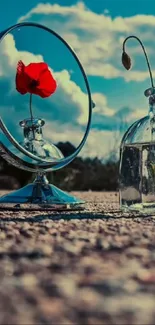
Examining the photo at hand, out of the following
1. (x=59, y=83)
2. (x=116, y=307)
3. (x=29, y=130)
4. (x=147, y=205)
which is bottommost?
(x=116, y=307)

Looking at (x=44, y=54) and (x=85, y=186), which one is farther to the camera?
(x=85, y=186)

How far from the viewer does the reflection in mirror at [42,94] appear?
2637 mm

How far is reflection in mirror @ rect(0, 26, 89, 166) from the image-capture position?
8.65 ft

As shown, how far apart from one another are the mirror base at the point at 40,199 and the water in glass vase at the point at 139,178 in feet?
1.12

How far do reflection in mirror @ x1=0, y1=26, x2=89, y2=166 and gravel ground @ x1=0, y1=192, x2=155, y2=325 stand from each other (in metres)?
1.12

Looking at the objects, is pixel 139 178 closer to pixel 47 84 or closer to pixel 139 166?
pixel 139 166

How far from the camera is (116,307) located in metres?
0.80

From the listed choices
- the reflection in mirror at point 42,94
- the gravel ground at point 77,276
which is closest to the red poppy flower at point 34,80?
the reflection in mirror at point 42,94

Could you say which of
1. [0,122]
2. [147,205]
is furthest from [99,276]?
[0,122]

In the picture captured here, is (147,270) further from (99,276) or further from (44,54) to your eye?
(44,54)

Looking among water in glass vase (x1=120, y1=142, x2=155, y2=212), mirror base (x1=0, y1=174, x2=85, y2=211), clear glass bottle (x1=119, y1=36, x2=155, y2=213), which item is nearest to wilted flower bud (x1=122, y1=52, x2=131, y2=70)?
clear glass bottle (x1=119, y1=36, x2=155, y2=213)

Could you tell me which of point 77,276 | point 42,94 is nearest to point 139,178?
point 42,94

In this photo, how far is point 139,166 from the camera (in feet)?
7.53

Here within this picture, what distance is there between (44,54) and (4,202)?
0.66 m
